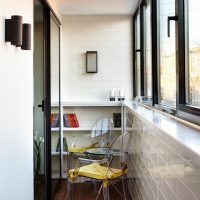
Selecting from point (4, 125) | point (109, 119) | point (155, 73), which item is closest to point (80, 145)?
point (109, 119)

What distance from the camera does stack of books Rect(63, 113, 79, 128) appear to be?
4.23 metres

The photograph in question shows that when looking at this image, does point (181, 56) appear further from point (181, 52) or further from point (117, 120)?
point (117, 120)

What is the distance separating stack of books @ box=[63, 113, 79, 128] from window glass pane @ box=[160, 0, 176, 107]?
187cm

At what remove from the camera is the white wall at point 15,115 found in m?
1.67

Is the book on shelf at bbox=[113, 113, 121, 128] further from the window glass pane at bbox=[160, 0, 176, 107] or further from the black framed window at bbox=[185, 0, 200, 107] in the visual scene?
the black framed window at bbox=[185, 0, 200, 107]

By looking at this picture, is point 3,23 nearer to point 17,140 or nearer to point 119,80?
point 17,140

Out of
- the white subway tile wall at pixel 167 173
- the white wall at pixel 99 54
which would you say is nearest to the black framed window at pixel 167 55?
the white subway tile wall at pixel 167 173

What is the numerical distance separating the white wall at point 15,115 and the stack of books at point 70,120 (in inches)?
75.2

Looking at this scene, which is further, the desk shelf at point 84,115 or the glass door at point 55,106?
the desk shelf at point 84,115

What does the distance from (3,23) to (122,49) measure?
2.90 metres

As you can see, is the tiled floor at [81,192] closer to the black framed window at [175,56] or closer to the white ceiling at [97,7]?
the black framed window at [175,56]

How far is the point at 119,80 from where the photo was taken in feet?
14.4

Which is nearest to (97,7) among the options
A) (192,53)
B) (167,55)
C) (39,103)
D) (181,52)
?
(39,103)

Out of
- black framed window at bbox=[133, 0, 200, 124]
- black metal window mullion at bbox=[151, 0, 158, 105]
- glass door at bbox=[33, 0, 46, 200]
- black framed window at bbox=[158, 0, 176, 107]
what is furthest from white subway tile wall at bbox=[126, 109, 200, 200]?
glass door at bbox=[33, 0, 46, 200]
